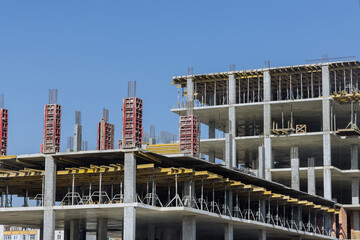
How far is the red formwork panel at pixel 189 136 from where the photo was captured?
5981 centimetres

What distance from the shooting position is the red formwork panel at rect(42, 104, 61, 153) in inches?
2211

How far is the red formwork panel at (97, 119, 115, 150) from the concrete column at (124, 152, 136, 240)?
22.9 ft

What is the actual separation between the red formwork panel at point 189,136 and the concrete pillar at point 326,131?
112 feet

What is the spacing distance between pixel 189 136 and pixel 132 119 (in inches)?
273

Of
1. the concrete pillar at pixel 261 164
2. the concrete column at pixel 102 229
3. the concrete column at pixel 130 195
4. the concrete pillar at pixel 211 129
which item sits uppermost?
the concrete pillar at pixel 211 129

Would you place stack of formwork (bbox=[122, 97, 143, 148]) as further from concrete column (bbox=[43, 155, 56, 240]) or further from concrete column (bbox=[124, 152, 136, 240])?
concrete column (bbox=[43, 155, 56, 240])

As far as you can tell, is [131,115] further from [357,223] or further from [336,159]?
[336,159]

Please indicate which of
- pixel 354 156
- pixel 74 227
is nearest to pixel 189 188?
pixel 74 227

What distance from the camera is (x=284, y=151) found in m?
102

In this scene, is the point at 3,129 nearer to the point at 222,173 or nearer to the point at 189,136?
the point at 189,136

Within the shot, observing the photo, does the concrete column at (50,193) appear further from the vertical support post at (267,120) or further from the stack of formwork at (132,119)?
the vertical support post at (267,120)

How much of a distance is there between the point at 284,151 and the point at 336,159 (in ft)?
29.5


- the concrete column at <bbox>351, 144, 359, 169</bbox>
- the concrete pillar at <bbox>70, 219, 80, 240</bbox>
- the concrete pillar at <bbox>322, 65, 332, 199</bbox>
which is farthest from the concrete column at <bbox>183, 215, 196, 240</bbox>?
the concrete column at <bbox>351, 144, 359, 169</bbox>

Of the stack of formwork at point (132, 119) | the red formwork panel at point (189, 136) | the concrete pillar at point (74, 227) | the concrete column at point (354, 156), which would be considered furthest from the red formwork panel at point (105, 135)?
the concrete column at point (354, 156)
